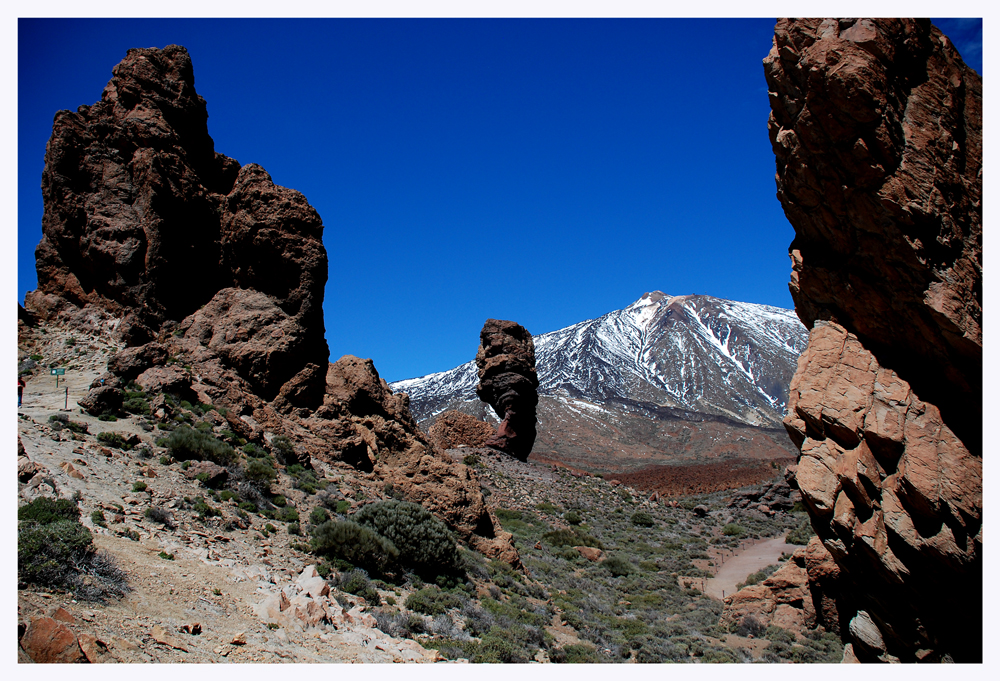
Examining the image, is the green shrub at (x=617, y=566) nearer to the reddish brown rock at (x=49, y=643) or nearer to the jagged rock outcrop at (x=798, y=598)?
the jagged rock outcrop at (x=798, y=598)

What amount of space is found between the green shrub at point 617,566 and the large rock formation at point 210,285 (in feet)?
16.5

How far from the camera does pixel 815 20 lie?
6.57 metres

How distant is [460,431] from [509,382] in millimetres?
4832

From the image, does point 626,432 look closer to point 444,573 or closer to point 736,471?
point 736,471

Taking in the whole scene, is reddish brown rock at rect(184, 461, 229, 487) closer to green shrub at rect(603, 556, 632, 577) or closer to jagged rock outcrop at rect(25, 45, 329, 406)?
jagged rock outcrop at rect(25, 45, 329, 406)

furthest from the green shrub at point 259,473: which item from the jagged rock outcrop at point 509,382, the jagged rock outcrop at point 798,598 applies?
the jagged rock outcrop at point 509,382

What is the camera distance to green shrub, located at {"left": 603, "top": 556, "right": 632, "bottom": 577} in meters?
17.8

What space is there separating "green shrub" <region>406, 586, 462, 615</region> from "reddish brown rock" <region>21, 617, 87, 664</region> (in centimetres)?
507

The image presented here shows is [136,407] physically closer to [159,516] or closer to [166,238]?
[159,516]

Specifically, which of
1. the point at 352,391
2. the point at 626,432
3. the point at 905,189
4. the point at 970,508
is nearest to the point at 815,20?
the point at 905,189

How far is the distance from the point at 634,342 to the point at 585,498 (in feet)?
545

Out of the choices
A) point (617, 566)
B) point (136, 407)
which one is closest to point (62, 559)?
point (136, 407)

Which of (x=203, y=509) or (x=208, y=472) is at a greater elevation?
(x=208, y=472)

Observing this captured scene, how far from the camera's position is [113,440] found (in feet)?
33.9
